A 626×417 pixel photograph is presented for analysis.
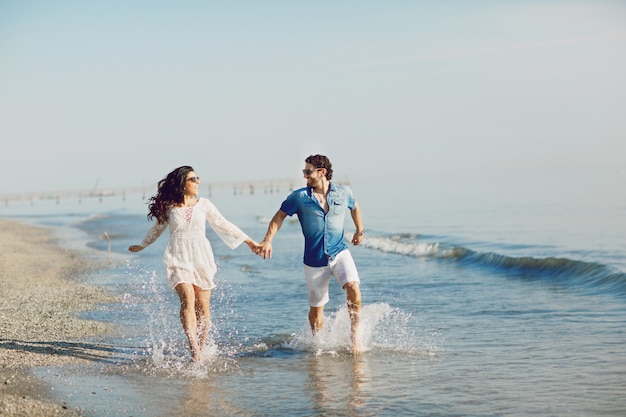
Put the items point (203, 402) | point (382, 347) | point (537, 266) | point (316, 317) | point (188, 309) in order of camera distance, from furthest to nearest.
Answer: point (537, 266) < point (382, 347) < point (316, 317) < point (188, 309) < point (203, 402)

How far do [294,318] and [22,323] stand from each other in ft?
12.6

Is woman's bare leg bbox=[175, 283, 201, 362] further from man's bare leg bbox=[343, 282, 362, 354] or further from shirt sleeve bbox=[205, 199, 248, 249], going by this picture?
man's bare leg bbox=[343, 282, 362, 354]

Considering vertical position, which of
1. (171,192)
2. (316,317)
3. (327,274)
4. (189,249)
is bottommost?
(316,317)

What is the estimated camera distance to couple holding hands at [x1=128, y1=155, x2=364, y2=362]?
25.6 ft

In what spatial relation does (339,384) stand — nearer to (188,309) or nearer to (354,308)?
(354,308)

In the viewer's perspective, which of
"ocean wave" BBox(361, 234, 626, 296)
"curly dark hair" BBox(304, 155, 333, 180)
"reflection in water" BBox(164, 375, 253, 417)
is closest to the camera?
"reflection in water" BBox(164, 375, 253, 417)

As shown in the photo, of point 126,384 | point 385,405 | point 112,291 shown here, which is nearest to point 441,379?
point 385,405

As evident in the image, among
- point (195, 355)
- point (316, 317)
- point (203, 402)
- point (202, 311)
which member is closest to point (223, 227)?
point (202, 311)

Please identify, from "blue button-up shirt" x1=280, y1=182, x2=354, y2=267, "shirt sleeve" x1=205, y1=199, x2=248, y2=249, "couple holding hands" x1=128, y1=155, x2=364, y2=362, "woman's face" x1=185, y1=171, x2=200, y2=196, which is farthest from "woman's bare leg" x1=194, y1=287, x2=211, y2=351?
"blue button-up shirt" x1=280, y1=182, x2=354, y2=267

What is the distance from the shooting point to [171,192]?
7.78m

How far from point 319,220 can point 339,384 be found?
1.80 m

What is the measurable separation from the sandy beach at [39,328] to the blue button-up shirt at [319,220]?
272 cm

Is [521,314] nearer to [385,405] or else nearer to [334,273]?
[334,273]

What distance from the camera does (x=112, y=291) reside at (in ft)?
47.5
